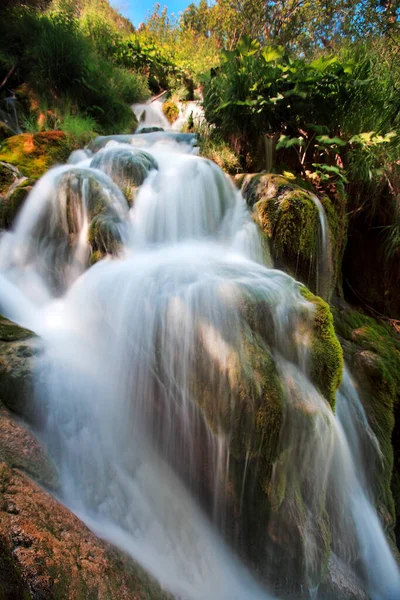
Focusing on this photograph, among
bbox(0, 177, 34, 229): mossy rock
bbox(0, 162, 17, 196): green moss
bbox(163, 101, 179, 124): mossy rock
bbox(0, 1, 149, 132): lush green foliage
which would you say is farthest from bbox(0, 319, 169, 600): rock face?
bbox(163, 101, 179, 124): mossy rock

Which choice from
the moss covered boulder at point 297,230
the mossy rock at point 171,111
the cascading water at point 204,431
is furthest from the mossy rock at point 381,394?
the mossy rock at point 171,111

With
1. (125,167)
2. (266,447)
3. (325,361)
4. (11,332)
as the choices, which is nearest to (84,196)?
(125,167)

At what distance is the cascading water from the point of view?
66.7 inches

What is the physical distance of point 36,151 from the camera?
14.5 feet

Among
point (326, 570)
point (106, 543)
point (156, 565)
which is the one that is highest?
point (106, 543)

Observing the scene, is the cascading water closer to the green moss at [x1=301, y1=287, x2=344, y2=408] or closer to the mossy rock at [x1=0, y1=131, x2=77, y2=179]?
the green moss at [x1=301, y1=287, x2=344, y2=408]

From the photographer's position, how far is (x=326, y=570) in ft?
6.36

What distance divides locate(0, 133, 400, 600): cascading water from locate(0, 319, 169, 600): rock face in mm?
175

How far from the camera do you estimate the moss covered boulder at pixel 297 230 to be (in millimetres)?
3201

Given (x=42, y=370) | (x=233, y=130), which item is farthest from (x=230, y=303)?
(x=233, y=130)

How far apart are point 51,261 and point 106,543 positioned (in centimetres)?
275

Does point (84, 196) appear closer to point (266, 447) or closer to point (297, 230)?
point (297, 230)

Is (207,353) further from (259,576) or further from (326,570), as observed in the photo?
(326,570)

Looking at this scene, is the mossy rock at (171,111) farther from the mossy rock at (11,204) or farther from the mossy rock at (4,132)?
the mossy rock at (11,204)
